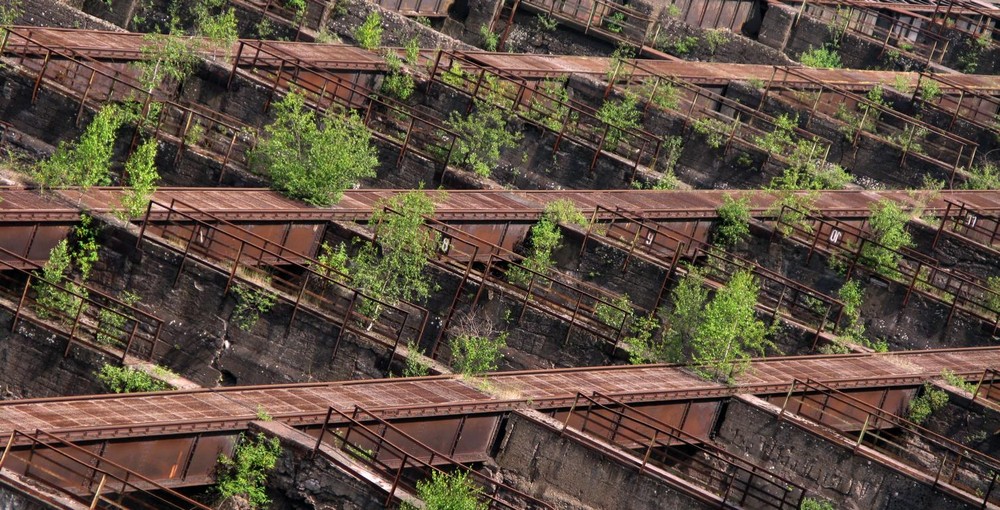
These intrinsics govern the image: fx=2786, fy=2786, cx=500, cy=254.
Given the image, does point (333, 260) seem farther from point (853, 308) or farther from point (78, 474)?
point (78, 474)

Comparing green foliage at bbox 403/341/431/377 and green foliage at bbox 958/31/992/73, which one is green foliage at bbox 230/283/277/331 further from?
green foliage at bbox 958/31/992/73

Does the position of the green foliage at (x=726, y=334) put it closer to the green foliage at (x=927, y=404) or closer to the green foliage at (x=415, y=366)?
the green foliage at (x=927, y=404)

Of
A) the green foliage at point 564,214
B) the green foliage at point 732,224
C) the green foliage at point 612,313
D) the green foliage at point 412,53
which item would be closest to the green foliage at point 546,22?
the green foliage at point 412,53

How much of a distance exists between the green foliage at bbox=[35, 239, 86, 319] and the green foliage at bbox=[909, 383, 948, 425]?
1394 cm

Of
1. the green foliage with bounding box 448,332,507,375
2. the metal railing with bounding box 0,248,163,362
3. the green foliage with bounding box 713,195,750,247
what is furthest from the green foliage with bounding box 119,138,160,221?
the green foliage with bounding box 713,195,750,247

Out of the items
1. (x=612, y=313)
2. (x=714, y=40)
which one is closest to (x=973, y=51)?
(x=714, y=40)

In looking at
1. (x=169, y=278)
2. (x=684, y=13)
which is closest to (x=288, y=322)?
(x=169, y=278)

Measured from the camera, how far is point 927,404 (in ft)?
149

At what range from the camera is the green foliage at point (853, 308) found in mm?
49312

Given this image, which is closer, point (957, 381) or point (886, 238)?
point (957, 381)

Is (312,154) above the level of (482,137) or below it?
below

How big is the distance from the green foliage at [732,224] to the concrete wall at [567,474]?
11579 millimetres

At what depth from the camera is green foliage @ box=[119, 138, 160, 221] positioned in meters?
41.8

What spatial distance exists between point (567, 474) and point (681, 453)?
304 centimetres
